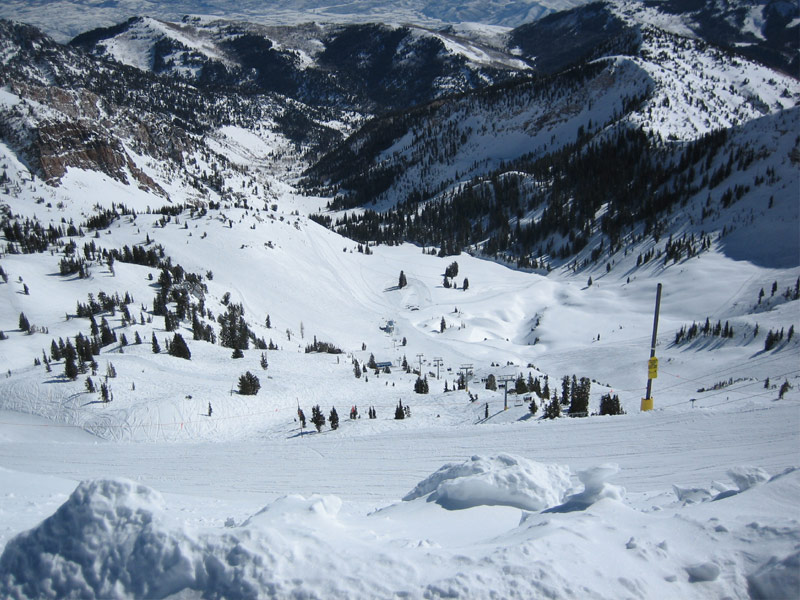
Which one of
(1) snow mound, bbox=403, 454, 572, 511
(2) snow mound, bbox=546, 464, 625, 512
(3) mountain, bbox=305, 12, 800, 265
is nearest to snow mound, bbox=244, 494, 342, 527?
(1) snow mound, bbox=403, 454, 572, 511

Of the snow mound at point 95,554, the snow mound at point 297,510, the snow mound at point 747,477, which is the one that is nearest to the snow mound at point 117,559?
the snow mound at point 95,554

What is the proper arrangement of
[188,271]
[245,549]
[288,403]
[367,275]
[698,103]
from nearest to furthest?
[245,549]
[288,403]
[188,271]
[367,275]
[698,103]

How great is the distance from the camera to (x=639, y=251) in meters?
85.4

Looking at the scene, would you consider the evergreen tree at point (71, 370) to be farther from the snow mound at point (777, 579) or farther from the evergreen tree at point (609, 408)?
the snow mound at point (777, 579)

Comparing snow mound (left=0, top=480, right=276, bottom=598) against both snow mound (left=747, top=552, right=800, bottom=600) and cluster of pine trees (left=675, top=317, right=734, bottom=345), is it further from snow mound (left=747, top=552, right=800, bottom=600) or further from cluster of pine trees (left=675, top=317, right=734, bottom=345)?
cluster of pine trees (left=675, top=317, right=734, bottom=345)

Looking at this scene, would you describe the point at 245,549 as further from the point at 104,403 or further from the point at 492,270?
the point at 492,270

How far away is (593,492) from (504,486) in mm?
1655

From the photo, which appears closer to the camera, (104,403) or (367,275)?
(104,403)

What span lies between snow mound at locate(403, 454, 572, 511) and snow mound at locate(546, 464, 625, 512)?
0.62 metres

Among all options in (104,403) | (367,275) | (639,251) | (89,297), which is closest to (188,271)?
(89,297)

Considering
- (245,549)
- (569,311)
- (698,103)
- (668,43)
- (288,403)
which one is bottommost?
Answer: (569,311)

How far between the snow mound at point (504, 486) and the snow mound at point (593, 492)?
0.62m

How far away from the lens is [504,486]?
9156 mm

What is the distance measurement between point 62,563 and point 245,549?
226 centimetres
